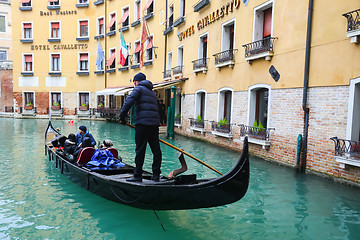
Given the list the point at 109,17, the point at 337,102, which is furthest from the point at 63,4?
the point at 337,102

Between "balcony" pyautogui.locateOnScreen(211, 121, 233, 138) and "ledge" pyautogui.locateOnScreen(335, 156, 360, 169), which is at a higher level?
"balcony" pyautogui.locateOnScreen(211, 121, 233, 138)

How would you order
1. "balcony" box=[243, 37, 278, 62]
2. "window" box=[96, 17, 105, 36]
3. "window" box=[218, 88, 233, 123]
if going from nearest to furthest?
"balcony" box=[243, 37, 278, 62] < "window" box=[218, 88, 233, 123] < "window" box=[96, 17, 105, 36]

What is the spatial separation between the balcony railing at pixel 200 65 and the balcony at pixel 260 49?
2453mm

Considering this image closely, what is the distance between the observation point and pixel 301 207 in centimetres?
440

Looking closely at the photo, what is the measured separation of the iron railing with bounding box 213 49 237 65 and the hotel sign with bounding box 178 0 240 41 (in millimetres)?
1169

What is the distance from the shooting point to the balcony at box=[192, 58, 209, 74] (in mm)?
10508

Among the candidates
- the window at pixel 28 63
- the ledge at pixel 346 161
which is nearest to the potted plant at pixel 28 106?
the window at pixel 28 63

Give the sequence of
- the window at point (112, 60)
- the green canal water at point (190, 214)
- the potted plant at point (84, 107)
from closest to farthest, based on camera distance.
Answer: the green canal water at point (190, 214) < the window at point (112, 60) < the potted plant at point (84, 107)

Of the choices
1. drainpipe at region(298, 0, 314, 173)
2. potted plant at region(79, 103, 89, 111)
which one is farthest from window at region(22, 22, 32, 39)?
drainpipe at region(298, 0, 314, 173)

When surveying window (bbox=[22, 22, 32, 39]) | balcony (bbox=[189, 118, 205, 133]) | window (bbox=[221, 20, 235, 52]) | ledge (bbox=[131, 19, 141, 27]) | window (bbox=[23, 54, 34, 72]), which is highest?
window (bbox=[22, 22, 32, 39])

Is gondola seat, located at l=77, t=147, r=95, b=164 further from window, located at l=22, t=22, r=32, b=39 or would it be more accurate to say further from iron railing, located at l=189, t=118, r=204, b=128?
window, located at l=22, t=22, r=32, b=39

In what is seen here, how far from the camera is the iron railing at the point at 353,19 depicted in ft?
16.3

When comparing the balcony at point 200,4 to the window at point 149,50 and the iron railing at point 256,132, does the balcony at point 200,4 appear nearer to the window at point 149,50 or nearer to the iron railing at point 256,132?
the iron railing at point 256,132

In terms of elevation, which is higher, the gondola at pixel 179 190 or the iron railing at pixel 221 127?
the iron railing at pixel 221 127
